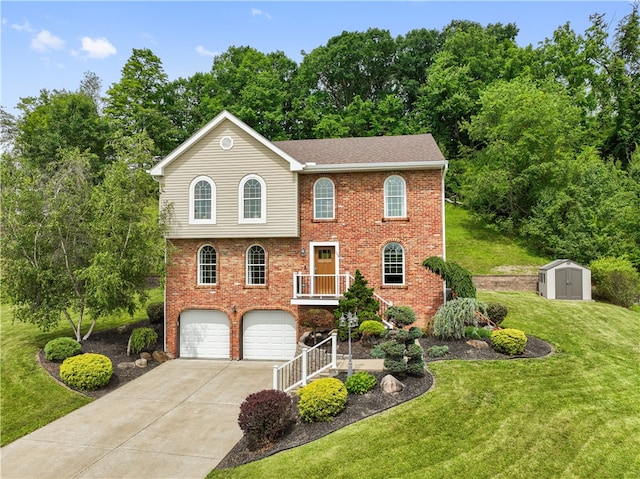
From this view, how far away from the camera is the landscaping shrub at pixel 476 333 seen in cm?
1465

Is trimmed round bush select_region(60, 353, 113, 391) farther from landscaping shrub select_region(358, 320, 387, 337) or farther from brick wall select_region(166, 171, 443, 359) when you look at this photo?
landscaping shrub select_region(358, 320, 387, 337)

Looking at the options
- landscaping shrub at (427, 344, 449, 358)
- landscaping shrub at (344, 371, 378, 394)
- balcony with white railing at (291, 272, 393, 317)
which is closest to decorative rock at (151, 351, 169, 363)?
balcony with white railing at (291, 272, 393, 317)

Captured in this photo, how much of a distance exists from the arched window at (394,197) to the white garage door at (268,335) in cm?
636

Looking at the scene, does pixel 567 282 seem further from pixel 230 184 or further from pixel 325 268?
pixel 230 184

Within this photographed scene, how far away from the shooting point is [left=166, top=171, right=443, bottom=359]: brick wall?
16969 millimetres

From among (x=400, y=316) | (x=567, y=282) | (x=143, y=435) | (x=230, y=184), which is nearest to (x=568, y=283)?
(x=567, y=282)

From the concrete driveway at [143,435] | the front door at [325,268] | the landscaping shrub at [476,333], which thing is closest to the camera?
the concrete driveway at [143,435]

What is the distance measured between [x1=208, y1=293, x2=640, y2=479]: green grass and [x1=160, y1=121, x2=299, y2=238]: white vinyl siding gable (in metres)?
8.64

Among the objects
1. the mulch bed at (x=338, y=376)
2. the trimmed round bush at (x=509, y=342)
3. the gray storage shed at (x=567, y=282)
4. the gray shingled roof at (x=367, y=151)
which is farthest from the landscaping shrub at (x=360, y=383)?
the gray storage shed at (x=567, y=282)

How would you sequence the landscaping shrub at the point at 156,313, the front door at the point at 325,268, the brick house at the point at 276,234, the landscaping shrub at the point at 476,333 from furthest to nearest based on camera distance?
the landscaping shrub at the point at 156,313 → the front door at the point at 325,268 → the brick house at the point at 276,234 → the landscaping shrub at the point at 476,333

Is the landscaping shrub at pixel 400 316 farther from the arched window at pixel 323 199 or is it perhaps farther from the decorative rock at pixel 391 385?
the arched window at pixel 323 199

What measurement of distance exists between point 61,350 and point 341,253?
447 inches

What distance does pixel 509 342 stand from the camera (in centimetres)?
1338

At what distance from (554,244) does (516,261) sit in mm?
3069
